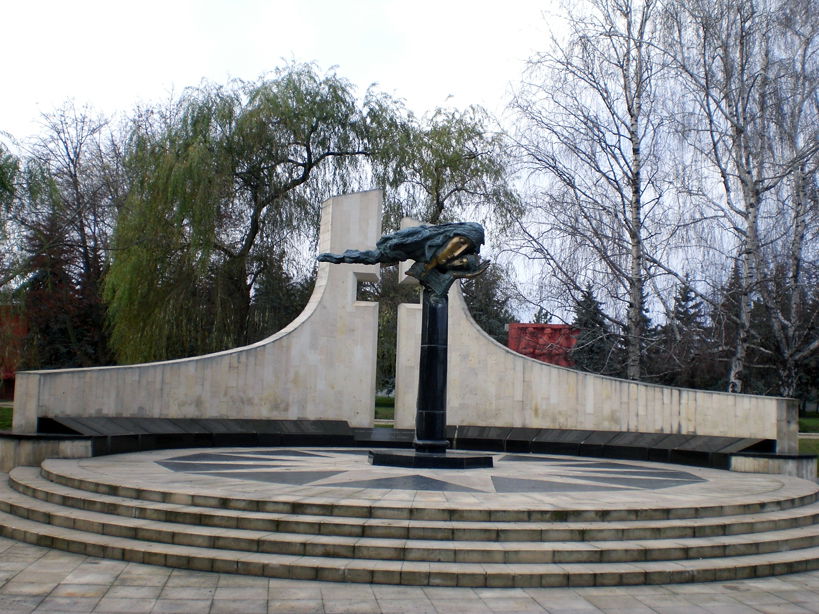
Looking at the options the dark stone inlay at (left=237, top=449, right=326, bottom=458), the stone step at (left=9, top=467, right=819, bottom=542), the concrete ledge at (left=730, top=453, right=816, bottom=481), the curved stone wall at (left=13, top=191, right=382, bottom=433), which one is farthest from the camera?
the curved stone wall at (left=13, top=191, right=382, bottom=433)

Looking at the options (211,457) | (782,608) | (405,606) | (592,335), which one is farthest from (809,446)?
(405,606)

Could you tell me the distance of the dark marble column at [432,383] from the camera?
10.1m

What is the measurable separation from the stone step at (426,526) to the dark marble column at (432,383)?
134 inches

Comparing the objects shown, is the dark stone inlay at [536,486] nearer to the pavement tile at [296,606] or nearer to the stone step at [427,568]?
the stone step at [427,568]

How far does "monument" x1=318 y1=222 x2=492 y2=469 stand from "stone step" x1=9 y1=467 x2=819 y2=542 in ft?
11.1

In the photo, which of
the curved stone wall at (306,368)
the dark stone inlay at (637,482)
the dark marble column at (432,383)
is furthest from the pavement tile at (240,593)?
the curved stone wall at (306,368)

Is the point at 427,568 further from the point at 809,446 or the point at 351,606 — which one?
the point at 809,446

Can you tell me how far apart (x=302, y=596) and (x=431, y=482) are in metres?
3.22

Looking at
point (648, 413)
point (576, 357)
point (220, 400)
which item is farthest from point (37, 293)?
point (648, 413)

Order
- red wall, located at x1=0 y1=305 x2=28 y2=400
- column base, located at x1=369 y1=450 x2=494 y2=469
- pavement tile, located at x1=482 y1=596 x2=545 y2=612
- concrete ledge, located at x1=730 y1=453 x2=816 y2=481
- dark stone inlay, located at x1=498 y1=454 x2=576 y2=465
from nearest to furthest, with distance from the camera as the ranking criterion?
1. pavement tile, located at x1=482 y1=596 x2=545 y2=612
2. column base, located at x1=369 y1=450 x2=494 y2=469
3. concrete ledge, located at x1=730 y1=453 x2=816 y2=481
4. dark stone inlay, located at x1=498 y1=454 x2=576 y2=465
5. red wall, located at x1=0 y1=305 x2=28 y2=400

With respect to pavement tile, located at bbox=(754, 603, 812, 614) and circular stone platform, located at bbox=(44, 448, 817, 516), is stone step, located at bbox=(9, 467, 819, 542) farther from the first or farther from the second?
pavement tile, located at bbox=(754, 603, 812, 614)

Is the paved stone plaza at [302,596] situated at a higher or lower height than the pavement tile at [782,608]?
lower

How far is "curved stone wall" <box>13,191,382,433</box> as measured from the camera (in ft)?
42.1

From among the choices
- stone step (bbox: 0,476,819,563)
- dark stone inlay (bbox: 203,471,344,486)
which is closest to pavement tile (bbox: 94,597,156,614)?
stone step (bbox: 0,476,819,563)
